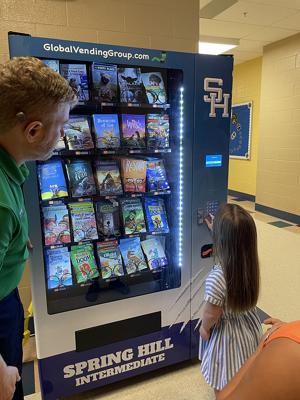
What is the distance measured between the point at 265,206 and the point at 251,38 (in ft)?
9.90

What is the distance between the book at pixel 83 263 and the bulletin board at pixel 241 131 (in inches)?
231

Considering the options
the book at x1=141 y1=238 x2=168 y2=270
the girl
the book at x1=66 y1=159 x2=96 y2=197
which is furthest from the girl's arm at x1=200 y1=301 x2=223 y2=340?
Result: the book at x1=66 y1=159 x2=96 y2=197

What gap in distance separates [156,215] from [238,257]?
75 centimetres

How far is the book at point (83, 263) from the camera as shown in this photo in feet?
6.23

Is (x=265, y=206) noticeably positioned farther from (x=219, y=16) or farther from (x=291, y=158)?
(x=219, y=16)

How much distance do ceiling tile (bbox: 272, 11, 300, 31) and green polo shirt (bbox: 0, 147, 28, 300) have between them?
187 inches

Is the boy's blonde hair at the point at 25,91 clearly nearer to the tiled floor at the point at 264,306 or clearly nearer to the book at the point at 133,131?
the book at the point at 133,131

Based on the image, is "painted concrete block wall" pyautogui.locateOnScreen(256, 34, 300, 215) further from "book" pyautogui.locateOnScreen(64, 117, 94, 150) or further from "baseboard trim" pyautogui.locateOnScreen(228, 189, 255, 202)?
"book" pyautogui.locateOnScreen(64, 117, 94, 150)

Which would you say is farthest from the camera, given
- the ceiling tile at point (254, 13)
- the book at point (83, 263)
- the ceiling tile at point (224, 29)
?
the ceiling tile at point (224, 29)

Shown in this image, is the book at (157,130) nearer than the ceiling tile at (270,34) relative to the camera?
A: Yes

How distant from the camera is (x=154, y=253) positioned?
2.08 m

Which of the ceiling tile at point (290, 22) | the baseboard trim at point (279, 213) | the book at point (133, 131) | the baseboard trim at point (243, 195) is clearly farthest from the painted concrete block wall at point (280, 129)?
the book at point (133, 131)

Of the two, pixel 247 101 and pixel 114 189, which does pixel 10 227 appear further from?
pixel 247 101

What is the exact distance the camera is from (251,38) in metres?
5.43
